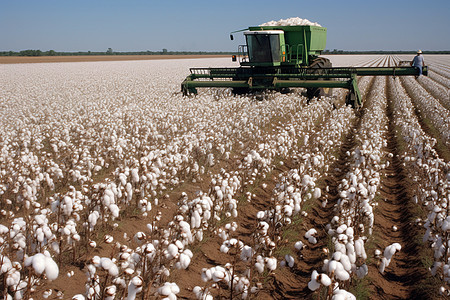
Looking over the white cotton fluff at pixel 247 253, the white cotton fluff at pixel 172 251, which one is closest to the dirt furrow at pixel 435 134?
the white cotton fluff at pixel 247 253

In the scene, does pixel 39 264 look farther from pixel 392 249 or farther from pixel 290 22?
pixel 290 22

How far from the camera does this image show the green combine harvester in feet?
60.4

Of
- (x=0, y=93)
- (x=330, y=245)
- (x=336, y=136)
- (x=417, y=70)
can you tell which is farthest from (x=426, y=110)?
(x=0, y=93)

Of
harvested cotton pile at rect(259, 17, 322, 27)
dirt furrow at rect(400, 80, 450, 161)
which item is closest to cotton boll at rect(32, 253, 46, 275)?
dirt furrow at rect(400, 80, 450, 161)

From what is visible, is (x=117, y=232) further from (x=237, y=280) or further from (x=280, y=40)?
(x=280, y=40)

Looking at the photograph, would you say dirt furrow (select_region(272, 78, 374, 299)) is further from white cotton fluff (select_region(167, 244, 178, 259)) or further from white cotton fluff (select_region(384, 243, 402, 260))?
white cotton fluff (select_region(167, 244, 178, 259))

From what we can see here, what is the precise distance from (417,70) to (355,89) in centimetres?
307

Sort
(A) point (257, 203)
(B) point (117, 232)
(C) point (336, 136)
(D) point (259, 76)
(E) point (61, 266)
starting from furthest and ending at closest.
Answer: (D) point (259, 76)
(C) point (336, 136)
(A) point (257, 203)
(B) point (117, 232)
(E) point (61, 266)

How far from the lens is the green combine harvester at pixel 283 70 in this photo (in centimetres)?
1841

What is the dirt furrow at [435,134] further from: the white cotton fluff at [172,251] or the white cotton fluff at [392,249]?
the white cotton fluff at [172,251]

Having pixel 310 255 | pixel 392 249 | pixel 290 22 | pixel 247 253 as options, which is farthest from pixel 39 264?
pixel 290 22

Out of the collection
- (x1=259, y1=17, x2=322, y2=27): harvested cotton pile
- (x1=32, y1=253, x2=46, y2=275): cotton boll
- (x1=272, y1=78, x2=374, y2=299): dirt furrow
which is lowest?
(x1=272, y1=78, x2=374, y2=299): dirt furrow

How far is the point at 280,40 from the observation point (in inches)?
803

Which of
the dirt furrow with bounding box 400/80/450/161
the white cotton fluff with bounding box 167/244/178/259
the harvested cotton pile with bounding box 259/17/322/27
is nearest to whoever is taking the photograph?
the white cotton fluff with bounding box 167/244/178/259
